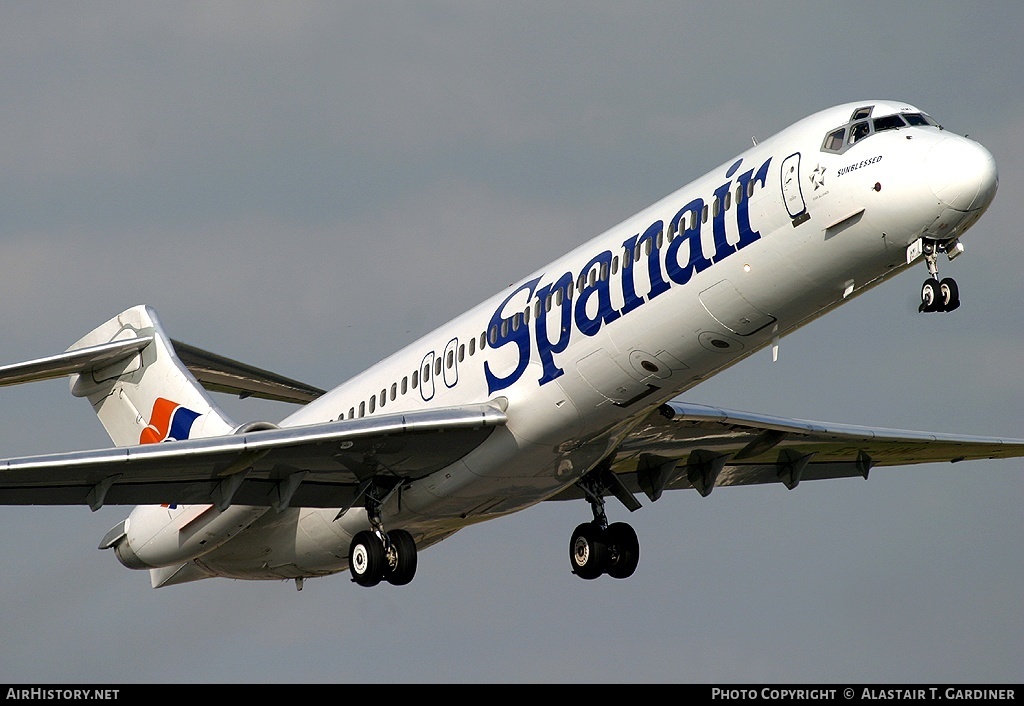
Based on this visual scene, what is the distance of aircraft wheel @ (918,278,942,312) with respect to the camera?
68.7ft

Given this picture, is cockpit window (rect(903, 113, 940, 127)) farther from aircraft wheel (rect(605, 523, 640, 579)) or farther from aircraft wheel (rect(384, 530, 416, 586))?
aircraft wheel (rect(384, 530, 416, 586))

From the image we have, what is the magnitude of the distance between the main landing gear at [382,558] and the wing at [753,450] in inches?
156

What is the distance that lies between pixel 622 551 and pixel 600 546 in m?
0.41

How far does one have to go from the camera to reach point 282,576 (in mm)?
30672

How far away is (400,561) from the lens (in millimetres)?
26797

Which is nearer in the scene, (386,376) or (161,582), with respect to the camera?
(386,376)

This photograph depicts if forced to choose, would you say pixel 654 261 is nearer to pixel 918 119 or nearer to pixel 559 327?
pixel 559 327

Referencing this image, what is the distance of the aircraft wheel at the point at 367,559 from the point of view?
2683cm

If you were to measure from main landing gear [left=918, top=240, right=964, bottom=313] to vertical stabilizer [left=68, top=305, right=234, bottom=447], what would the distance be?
14.4 m

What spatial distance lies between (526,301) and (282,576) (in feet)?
27.9

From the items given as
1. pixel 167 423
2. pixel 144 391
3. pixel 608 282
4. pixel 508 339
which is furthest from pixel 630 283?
pixel 144 391
